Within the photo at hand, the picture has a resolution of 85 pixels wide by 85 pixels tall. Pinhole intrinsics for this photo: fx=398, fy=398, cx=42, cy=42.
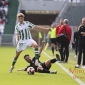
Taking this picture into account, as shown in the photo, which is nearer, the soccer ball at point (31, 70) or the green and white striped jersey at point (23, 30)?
the soccer ball at point (31, 70)

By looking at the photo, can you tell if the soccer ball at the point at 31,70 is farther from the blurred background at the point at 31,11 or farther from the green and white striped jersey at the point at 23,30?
the blurred background at the point at 31,11

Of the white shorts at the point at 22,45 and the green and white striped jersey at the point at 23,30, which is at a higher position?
the green and white striped jersey at the point at 23,30

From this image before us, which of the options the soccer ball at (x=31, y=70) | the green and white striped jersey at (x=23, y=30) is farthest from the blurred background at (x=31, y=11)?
the soccer ball at (x=31, y=70)

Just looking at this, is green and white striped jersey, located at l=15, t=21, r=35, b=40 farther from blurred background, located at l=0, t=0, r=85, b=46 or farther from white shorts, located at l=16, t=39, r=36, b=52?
blurred background, located at l=0, t=0, r=85, b=46

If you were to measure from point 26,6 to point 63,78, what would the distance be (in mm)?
37173

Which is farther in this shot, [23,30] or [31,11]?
[31,11]

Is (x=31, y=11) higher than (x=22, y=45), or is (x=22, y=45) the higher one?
(x=31, y=11)

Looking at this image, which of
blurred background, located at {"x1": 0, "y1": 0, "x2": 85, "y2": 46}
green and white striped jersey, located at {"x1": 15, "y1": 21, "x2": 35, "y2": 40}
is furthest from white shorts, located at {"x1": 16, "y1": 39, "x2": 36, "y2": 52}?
blurred background, located at {"x1": 0, "y1": 0, "x2": 85, "y2": 46}

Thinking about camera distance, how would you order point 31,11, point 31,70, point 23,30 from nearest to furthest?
point 31,70 < point 23,30 < point 31,11

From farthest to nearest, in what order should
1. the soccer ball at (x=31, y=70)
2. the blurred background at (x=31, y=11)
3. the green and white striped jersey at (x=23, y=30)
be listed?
1. the blurred background at (x=31, y=11)
2. the green and white striped jersey at (x=23, y=30)
3. the soccer ball at (x=31, y=70)

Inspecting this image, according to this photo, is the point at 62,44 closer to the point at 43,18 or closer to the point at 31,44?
the point at 31,44

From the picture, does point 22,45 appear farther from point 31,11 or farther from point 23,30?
point 31,11

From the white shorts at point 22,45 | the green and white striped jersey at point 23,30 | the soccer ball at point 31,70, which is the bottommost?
the soccer ball at point 31,70

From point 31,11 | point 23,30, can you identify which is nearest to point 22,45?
point 23,30
